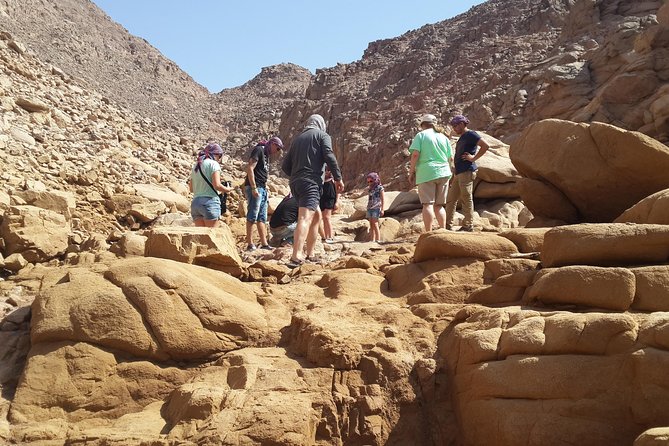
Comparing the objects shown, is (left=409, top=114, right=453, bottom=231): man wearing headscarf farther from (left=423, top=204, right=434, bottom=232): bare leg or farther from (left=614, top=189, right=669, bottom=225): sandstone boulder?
(left=614, top=189, right=669, bottom=225): sandstone boulder

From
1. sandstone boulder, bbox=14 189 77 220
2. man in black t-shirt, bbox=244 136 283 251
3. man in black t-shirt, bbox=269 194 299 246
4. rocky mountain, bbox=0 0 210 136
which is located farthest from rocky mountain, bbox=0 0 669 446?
rocky mountain, bbox=0 0 210 136

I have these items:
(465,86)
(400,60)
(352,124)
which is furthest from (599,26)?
(400,60)

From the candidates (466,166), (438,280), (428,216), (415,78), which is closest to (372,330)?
(438,280)

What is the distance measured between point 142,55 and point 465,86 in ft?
122

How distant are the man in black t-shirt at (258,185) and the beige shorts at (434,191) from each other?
1852mm

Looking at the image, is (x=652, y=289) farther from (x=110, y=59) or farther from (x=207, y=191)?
(x=110, y=59)

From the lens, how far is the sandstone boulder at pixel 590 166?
667 cm

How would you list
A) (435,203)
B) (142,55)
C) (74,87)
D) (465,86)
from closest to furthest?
1. (435,203)
2. (74,87)
3. (465,86)
4. (142,55)

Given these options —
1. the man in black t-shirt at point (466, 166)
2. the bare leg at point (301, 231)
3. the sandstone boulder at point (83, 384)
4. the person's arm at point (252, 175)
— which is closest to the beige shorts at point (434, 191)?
the man in black t-shirt at point (466, 166)

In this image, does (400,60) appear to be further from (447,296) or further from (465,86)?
(447,296)

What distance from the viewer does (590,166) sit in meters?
7.11

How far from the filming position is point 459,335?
4.08 metres

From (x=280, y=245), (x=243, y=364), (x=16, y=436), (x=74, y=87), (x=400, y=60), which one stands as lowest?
(x=16, y=436)

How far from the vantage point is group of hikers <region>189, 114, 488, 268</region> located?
277 inches
